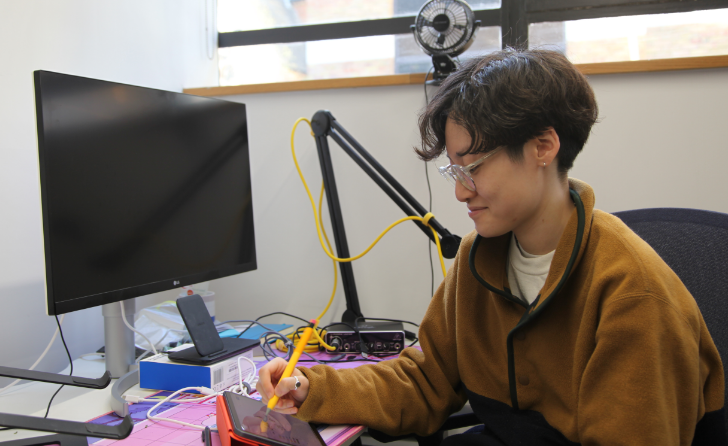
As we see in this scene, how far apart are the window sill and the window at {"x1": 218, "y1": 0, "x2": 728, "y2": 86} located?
0.69 ft

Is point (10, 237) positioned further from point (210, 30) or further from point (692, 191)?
point (692, 191)

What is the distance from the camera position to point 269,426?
692 mm

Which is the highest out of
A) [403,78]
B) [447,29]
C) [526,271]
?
[447,29]

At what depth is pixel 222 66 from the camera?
2100mm

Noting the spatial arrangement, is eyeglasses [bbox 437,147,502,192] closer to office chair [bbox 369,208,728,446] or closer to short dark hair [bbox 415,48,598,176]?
short dark hair [bbox 415,48,598,176]

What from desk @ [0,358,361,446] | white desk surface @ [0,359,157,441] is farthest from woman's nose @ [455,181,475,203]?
white desk surface @ [0,359,157,441]

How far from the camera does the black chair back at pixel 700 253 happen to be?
793mm

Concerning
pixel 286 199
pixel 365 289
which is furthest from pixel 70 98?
pixel 365 289

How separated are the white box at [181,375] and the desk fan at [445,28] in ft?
3.62

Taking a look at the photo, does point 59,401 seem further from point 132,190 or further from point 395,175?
point 395,175

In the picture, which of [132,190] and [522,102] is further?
[132,190]

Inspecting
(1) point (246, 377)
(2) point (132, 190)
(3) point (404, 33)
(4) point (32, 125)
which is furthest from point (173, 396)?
(3) point (404, 33)

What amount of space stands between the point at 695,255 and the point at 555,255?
0.26 meters

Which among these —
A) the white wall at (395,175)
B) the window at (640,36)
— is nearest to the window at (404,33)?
the window at (640,36)
